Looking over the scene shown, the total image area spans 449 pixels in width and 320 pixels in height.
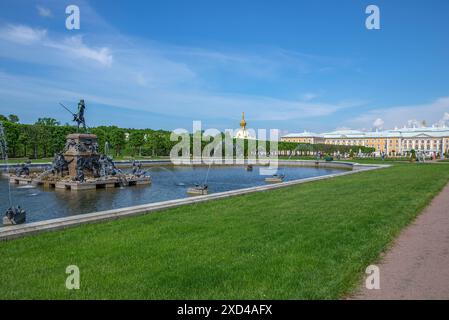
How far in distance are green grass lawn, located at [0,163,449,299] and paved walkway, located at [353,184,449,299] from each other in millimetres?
287

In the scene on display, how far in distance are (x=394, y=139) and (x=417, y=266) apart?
139551 mm

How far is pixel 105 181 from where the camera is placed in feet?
69.5

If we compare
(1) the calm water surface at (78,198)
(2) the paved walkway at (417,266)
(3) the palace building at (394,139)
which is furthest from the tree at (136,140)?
(3) the palace building at (394,139)

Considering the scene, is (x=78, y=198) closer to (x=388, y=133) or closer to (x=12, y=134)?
(x=12, y=134)

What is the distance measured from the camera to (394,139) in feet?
441

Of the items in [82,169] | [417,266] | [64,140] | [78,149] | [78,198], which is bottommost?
[78,198]

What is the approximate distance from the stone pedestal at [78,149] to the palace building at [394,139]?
360 ft

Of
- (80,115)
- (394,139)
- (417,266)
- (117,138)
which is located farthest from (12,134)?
(394,139)

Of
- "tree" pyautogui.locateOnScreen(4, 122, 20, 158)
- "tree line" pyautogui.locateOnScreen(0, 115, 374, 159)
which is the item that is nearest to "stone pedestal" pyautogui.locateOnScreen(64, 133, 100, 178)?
"tree line" pyautogui.locateOnScreen(0, 115, 374, 159)

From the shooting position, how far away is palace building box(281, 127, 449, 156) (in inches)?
4935

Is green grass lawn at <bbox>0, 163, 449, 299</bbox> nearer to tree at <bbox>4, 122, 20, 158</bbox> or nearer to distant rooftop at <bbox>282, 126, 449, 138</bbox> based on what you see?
tree at <bbox>4, 122, 20, 158</bbox>

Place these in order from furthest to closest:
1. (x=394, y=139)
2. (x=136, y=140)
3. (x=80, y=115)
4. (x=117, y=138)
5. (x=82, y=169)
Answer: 1. (x=394, y=139)
2. (x=136, y=140)
3. (x=117, y=138)
4. (x=80, y=115)
5. (x=82, y=169)

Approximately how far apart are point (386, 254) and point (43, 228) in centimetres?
721

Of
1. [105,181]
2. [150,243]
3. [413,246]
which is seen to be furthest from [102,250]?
[105,181]
